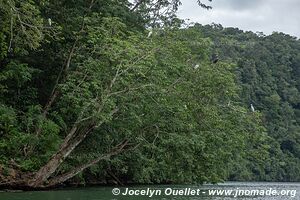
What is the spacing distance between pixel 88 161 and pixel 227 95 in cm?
619

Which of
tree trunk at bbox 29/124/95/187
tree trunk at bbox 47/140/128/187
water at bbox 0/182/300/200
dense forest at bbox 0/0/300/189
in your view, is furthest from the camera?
tree trunk at bbox 47/140/128/187

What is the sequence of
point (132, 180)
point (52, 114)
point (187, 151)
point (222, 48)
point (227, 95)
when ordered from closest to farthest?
point (52, 114) < point (187, 151) < point (227, 95) < point (132, 180) < point (222, 48)

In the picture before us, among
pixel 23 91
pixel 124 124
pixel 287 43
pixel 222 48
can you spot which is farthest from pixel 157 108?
pixel 287 43

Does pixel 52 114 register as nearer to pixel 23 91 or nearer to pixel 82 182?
pixel 23 91

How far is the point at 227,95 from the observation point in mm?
21109

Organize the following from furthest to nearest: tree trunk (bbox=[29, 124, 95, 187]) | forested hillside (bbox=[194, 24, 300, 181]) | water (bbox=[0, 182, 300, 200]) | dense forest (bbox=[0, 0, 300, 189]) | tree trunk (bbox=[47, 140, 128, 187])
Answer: forested hillside (bbox=[194, 24, 300, 181]) → tree trunk (bbox=[47, 140, 128, 187]) → dense forest (bbox=[0, 0, 300, 189]) → tree trunk (bbox=[29, 124, 95, 187]) → water (bbox=[0, 182, 300, 200])

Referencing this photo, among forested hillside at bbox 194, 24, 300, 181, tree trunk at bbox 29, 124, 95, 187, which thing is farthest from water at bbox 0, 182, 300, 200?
forested hillside at bbox 194, 24, 300, 181

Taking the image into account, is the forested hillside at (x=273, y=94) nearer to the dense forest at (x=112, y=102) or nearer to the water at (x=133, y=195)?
the dense forest at (x=112, y=102)

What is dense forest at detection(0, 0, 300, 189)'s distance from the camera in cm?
1742

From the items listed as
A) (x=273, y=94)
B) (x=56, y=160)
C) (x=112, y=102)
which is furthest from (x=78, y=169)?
(x=273, y=94)

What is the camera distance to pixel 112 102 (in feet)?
55.9

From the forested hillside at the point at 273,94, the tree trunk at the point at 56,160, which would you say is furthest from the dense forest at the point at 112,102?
the forested hillside at the point at 273,94

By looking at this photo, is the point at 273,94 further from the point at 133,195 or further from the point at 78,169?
the point at 133,195

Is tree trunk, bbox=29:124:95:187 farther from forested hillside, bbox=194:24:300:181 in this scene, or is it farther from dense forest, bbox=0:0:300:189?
forested hillside, bbox=194:24:300:181
